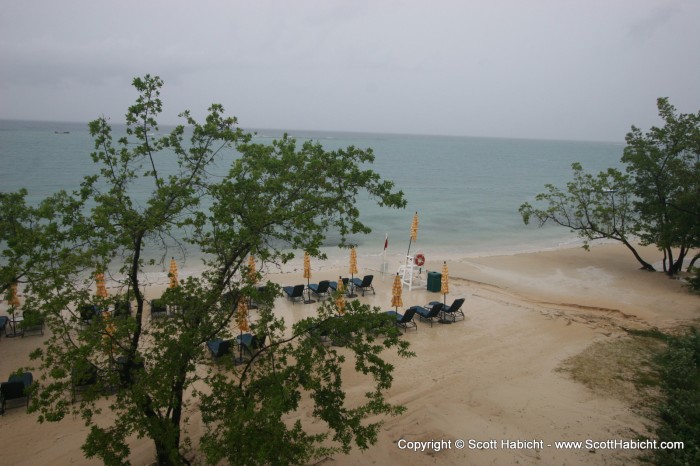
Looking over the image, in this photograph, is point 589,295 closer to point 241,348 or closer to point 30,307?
point 241,348

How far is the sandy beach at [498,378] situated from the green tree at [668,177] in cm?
215

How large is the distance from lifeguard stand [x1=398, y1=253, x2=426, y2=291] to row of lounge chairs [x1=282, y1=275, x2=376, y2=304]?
1.46m

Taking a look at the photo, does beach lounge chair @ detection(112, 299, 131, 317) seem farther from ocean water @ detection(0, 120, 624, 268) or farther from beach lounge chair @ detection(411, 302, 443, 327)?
ocean water @ detection(0, 120, 624, 268)

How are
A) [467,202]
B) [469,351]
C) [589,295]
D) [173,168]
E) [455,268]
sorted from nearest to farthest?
[469,351] < [589,295] < [455,268] < [467,202] < [173,168]

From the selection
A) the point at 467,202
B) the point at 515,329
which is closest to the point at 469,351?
the point at 515,329

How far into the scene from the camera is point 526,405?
913 cm

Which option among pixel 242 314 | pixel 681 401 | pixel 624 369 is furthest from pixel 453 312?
pixel 242 314

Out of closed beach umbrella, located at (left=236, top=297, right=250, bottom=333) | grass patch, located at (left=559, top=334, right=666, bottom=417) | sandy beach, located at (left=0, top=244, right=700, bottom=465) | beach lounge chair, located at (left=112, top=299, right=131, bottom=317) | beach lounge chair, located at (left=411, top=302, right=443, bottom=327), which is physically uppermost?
beach lounge chair, located at (left=112, top=299, right=131, bottom=317)

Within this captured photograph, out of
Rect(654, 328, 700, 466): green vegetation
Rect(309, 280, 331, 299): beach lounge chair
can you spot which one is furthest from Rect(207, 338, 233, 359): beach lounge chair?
Rect(654, 328, 700, 466): green vegetation

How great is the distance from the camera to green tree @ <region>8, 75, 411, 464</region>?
17.7 ft

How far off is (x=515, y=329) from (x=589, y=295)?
6141 millimetres

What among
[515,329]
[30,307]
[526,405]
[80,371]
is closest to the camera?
[80,371]

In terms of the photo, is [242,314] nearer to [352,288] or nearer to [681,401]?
[681,401]

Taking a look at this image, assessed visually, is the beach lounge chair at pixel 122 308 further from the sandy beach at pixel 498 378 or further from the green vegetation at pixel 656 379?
the green vegetation at pixel 656 379
